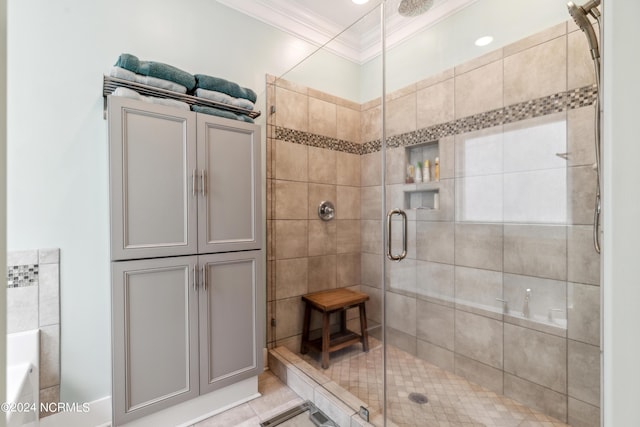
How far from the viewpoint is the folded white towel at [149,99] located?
4.50 ft

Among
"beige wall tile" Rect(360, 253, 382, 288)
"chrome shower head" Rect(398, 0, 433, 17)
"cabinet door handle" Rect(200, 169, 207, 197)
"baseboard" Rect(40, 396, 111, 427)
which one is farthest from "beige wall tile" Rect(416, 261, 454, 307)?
"baseboard" Rect(40, 396, 111, 427)

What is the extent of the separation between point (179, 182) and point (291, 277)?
3.78 ft

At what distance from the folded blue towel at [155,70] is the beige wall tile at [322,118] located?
101 cm

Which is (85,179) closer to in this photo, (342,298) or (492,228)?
(342,298)

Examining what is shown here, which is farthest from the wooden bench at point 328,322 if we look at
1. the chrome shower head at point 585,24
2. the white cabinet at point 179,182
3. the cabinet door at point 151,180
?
the chrome shower head at point 585,24

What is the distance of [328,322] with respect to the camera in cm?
211

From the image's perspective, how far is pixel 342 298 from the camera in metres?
2.25

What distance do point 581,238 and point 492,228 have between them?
0.42 metres

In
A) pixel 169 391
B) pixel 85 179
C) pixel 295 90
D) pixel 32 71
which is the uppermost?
pixel 295 90

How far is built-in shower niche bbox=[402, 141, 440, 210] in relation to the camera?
2035 mm

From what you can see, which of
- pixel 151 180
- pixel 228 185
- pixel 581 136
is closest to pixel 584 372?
pixel 581 136

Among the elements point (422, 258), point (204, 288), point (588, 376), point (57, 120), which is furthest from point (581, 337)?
point (57, 120)

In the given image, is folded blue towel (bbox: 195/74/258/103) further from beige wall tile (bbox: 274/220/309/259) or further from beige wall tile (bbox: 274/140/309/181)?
beige wall tile (bbox: 274/220/309/259)

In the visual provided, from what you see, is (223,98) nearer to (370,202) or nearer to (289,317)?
(370,202)
